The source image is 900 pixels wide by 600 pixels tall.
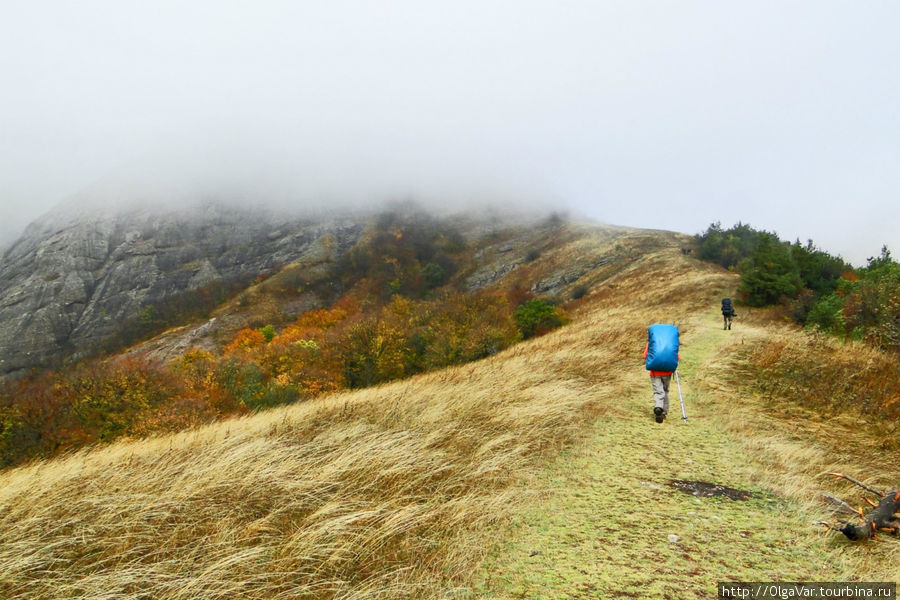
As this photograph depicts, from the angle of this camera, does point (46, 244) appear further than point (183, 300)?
Yes

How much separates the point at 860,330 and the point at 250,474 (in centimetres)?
1921

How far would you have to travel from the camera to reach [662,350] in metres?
7.62

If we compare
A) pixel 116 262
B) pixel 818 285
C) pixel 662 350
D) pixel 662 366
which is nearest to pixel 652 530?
pixel 662 366

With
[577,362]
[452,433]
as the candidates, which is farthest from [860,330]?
[452,433]

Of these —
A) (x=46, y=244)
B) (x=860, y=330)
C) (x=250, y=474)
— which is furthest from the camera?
(x=46, y=244)

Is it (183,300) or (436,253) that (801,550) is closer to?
(436,253)

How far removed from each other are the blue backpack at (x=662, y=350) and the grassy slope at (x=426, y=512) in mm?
1200

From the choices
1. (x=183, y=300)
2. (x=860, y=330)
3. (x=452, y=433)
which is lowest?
(x=183, y=300)

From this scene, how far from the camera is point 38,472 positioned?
4.96 metres

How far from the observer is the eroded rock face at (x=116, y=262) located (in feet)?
369

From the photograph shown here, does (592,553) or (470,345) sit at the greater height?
(592,553)

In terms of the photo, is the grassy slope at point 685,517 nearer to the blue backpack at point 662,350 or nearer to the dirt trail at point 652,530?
the dirt trail at point 652,530

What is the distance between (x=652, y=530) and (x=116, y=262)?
17563 centimetres

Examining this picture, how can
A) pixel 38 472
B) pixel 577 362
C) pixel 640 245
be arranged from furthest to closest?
pixel 640 245, pixel 577 362, pixel 38 472
